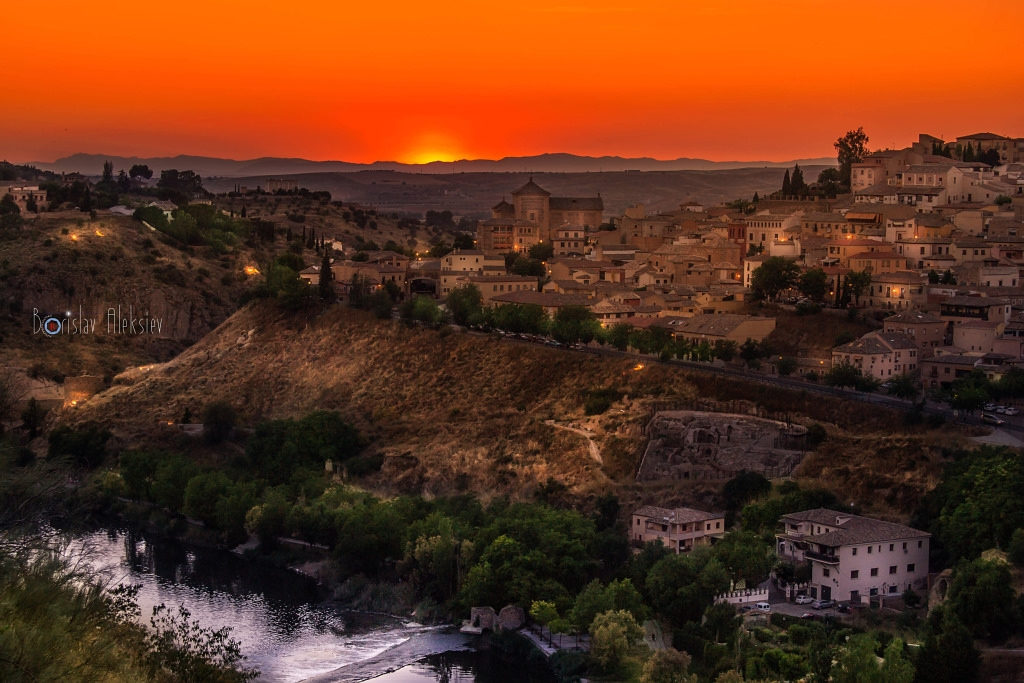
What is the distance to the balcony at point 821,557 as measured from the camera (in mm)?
28223

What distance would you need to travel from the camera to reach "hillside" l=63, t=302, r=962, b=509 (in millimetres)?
36781

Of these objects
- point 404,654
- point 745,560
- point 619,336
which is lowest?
point 404,654

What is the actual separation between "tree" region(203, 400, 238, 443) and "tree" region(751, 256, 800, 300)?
17819mm

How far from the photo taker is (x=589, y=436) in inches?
1559

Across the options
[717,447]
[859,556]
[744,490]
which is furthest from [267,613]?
[859,556]

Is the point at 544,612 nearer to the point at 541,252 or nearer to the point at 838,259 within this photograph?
the point at 838,259

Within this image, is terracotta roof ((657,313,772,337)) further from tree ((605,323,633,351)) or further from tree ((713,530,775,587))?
tree ((713,530,775,587))

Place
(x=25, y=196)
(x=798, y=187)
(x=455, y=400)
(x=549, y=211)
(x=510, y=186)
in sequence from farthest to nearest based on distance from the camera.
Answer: (x=510, y=186), (x=25, y=196), (x=549, y=211), (x=798, y=187), (x=455, y=400)

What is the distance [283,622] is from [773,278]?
68.6 ft

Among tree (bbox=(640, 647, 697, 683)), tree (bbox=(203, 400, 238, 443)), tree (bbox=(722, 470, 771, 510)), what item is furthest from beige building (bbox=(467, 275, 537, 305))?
tree (bbox=(640, 647, 697, 683))

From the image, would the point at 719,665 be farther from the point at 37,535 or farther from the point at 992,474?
the point at 37,535

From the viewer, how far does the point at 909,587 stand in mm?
28844

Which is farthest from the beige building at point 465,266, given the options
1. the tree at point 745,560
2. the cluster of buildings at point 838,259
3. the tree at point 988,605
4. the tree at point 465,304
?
the tree at point 988,605

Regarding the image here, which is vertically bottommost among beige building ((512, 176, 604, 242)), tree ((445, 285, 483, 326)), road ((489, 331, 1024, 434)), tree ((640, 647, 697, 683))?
tree ((640, 647, 697, 683))
